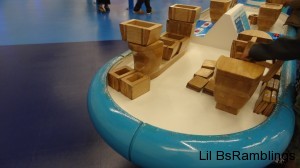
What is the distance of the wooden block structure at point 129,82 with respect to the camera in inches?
32.5

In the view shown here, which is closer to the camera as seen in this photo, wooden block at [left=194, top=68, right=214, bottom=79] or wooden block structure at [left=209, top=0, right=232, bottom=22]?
wooden block at [left=194, top=68, right=214, bottom=79]

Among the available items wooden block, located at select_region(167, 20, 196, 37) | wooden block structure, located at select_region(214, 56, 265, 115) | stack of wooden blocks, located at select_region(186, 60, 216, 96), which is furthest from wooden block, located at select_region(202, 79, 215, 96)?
wooden block, located at select_region(167, 20, 196, 37)

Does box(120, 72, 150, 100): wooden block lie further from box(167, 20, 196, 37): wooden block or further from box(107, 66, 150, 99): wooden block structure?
box(167, 20, 196, 37): wooden block

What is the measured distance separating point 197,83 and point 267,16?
0.98m

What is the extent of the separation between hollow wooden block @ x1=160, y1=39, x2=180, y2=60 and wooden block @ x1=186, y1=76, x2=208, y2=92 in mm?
168

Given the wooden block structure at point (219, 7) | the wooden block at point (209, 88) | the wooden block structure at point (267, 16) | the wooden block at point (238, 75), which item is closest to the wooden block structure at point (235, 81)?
the wooden block at point (238, 75)

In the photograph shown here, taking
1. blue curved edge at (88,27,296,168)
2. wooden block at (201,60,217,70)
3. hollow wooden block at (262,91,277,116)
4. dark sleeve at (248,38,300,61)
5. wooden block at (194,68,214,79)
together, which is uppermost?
dark sleeve at (248,38,300,61)

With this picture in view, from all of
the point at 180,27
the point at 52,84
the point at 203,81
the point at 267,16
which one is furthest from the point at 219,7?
the point at 52,84

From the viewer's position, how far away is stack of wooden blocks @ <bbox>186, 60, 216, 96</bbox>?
0.89 meters

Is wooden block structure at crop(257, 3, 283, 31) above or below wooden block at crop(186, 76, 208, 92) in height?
above

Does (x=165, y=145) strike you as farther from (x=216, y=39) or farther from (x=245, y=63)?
(x=216, y=39)

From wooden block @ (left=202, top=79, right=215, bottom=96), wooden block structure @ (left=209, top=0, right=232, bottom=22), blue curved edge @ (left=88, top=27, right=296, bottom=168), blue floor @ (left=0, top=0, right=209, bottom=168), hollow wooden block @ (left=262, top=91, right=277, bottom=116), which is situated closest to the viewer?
blue curved edge @ (left=88, top=27, right=296, bottom=168)

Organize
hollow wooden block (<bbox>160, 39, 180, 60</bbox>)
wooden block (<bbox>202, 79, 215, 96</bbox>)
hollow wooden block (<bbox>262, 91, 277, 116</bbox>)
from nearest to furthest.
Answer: hollow wooden block (<bbox>262, 91, 277, 116</bbox>)
wooden block (<bbox>202, 79, 215, 96</bbox>)
hollow wooden block (<bbox>160, 39, 180, 60</bbox>)

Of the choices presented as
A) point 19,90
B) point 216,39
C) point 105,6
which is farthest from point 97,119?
point 105,6
